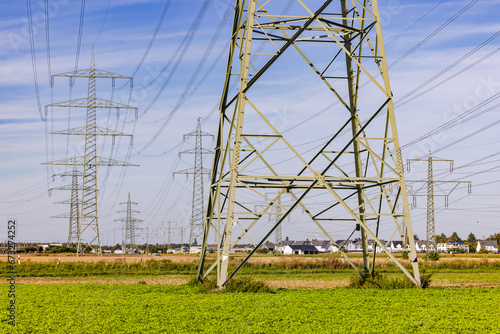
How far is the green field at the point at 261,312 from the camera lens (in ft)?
53.3

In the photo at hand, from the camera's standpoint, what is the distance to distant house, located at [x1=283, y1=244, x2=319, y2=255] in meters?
160

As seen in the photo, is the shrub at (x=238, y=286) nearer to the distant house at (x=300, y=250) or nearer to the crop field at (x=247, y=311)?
the crop field at (x=247, y=311)

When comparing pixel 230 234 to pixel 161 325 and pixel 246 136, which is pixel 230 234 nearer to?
pixel 246 136

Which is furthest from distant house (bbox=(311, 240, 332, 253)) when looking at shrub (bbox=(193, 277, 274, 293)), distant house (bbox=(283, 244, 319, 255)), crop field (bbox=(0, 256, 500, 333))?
crop field (bbox=(0, 256, 500, 333))

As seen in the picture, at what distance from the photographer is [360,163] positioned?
93.8 ft

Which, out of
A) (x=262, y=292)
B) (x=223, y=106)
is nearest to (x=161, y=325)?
(x=262, y=292)

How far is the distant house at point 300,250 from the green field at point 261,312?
5283 inches

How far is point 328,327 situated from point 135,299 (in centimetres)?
1062

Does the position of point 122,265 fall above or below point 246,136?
below

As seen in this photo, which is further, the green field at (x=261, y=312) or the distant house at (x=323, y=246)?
the distant house at (x=323, y=246)

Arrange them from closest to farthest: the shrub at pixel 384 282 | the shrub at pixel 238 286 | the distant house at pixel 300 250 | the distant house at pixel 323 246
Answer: the shrub at pixel 238 286, the shrub at pixel 384 282, the distant house at pixel 300 250, the distant house at pixel 323 246

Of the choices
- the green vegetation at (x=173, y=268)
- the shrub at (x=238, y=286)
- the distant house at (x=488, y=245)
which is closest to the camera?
the shrub at (x=238, y=286)

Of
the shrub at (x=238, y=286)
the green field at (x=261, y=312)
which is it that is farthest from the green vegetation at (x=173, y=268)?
the green field at (x=261, y=312)

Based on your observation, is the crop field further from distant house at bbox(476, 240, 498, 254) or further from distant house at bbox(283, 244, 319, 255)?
distant house at bbox(476, 240, 498, 254)
